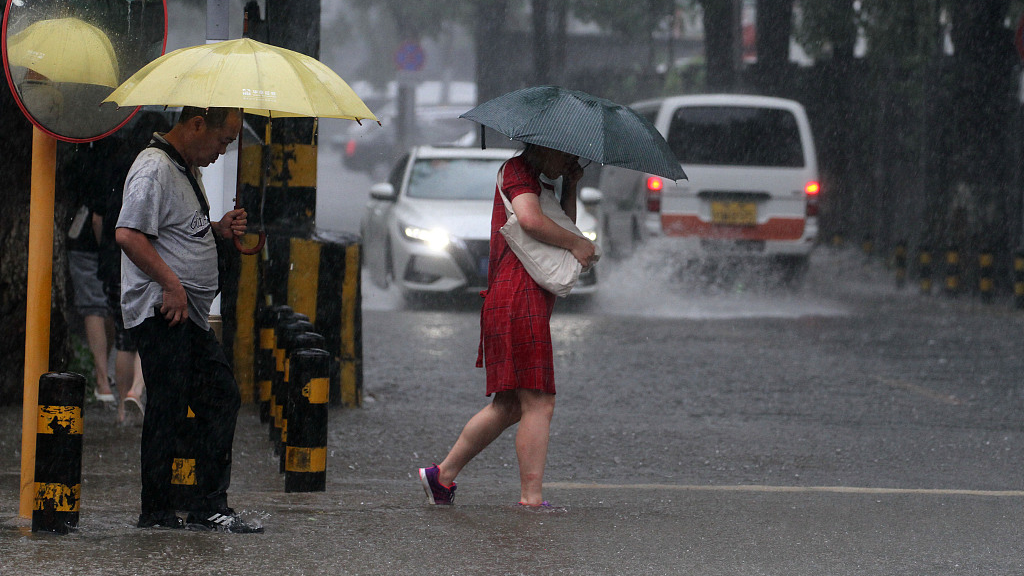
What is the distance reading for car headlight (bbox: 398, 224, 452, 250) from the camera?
12.7 metres

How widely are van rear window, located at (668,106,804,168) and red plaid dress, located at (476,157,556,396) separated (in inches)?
384

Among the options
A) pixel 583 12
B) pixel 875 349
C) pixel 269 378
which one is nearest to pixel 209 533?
pixel 269 378

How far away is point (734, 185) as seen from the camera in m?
14.5

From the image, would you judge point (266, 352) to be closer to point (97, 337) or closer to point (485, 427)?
point (97, 337)

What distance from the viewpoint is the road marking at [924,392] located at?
8.93 m

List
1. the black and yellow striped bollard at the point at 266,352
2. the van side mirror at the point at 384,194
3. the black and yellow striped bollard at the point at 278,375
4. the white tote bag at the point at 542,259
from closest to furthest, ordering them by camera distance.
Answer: the white tote bag at the point at 542,259, the black and yellow striped bollard at the point at 278,375, the black and yellow striped bollard at the point at 266,352, the van side mirror at the point at 384,194

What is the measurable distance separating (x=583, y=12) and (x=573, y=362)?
79.6 feet

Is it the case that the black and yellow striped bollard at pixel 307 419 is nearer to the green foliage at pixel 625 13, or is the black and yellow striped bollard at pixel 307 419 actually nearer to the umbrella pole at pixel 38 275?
the umbrella pole at pixel 38 275

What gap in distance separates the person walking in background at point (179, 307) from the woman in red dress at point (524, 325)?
0.97m

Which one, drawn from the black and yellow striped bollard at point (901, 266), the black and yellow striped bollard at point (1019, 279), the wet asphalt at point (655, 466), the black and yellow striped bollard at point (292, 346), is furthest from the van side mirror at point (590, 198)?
the black and yellow striped bollard at point (292, 346)

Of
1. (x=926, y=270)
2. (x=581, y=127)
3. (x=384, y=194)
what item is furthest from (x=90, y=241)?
(x=926, y=270)

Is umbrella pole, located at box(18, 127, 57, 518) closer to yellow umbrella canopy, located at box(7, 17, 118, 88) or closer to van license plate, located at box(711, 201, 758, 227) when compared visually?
yellow umbrella canopy, located at box(7, 17, 118, 88)

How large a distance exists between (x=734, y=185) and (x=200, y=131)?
10.4m

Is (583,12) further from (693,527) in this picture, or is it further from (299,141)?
(693,527)
